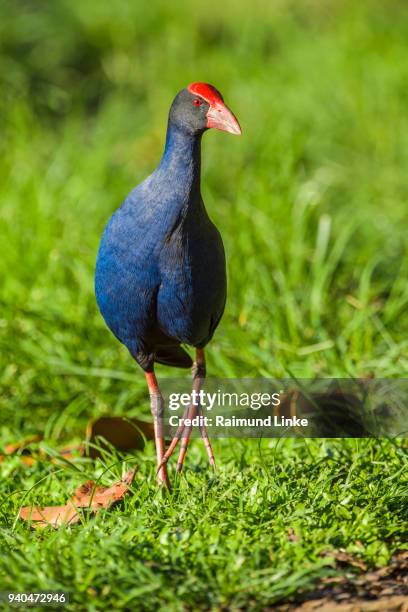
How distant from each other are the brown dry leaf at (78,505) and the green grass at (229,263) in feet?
0.16

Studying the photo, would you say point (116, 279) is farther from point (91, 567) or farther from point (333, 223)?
point (333, 223)

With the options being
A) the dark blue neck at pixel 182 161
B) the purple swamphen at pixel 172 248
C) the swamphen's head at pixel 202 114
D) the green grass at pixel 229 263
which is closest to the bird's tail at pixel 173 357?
the purple swamphen at pixel 172 248

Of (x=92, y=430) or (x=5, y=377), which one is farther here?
(x=5, y=377)

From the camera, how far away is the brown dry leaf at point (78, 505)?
2629mm

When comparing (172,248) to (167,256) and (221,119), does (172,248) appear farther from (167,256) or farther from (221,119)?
(221,119)

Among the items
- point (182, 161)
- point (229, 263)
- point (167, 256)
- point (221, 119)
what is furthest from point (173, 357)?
point (229, 263)

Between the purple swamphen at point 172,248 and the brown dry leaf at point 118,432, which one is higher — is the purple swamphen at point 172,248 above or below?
above

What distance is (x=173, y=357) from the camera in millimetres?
2889

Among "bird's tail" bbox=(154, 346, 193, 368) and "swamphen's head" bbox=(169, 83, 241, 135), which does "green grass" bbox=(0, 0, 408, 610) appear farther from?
"swamphen's head" bbox=(169, 83, 241, 135)

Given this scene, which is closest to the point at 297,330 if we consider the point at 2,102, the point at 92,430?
the point at 92,430

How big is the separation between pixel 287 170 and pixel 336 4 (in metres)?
4.35

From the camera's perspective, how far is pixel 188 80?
659cm

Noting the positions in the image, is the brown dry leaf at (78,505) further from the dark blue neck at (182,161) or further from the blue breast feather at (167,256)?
the dark blue neck at (182,161)

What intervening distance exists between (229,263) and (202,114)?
69.9 inches
